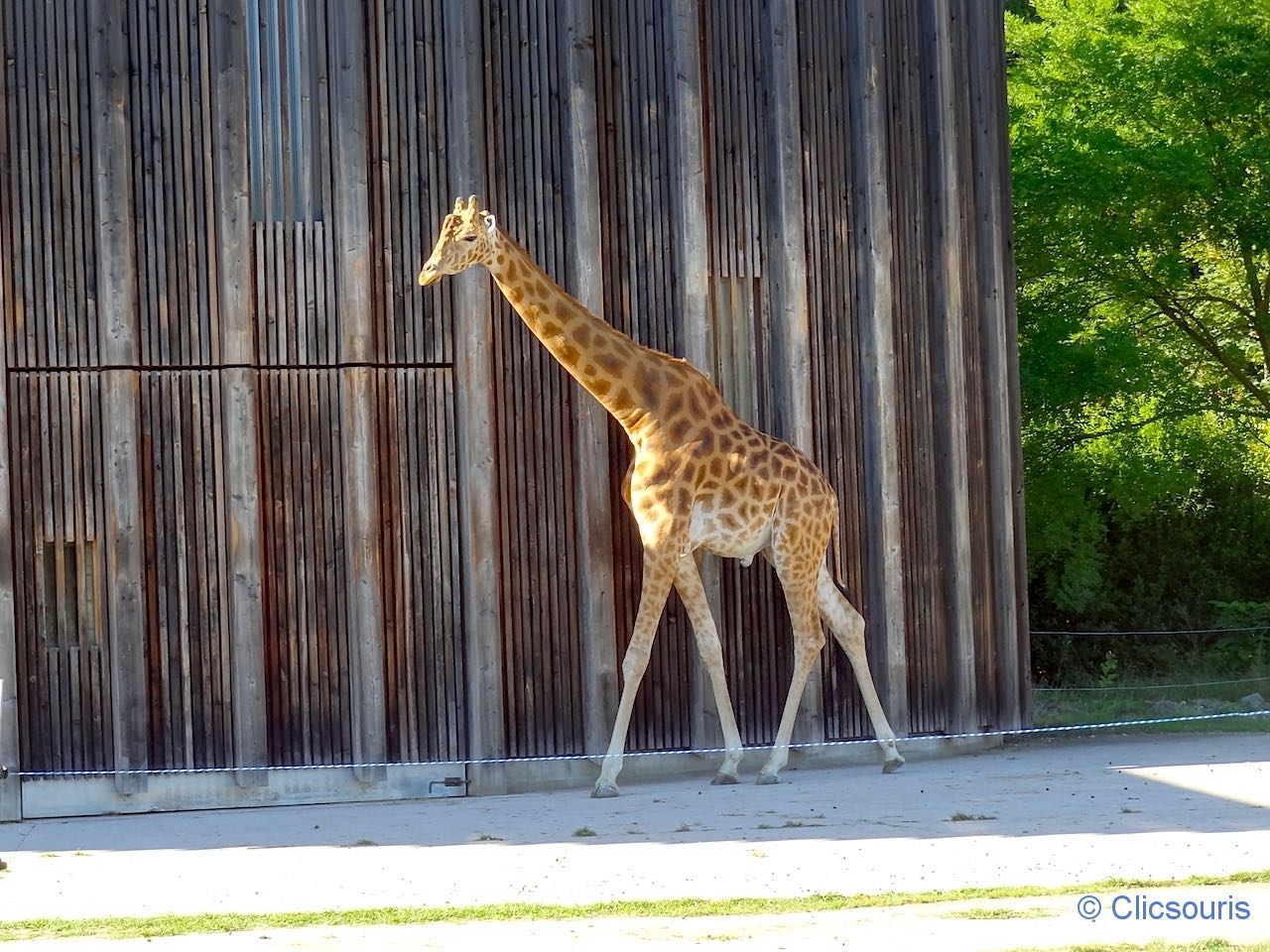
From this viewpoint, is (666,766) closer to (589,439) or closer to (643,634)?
(643,634)

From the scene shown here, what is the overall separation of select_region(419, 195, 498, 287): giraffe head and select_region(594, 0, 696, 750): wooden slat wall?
1.21m

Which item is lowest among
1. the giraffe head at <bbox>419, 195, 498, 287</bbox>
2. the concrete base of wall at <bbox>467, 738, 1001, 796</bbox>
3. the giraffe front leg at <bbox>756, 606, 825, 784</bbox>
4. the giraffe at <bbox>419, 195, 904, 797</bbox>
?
the concrete base of wall at <bbox>467, 738, 1001, 796</bbox>

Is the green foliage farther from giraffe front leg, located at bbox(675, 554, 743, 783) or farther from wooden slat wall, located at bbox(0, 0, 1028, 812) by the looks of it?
giraffe front leg, located at bbox(675, 554, 743, 783)

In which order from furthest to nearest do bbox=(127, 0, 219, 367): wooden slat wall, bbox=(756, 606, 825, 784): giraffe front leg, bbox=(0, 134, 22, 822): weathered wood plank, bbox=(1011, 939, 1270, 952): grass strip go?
bbox=(756, 606, 825, 784): giraffe front leg
bbox=(127, 0, 219, 367): wooden slat wall
bbox=(0, 134, 22, 822): weathered wood plank
bbox=(1011, 939, 1270, 952): grass strip

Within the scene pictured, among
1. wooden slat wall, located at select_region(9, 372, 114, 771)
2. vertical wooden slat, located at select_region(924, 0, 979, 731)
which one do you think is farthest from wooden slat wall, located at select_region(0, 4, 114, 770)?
vertical wooden slat, located at select_region(924, 0, 979, 731)

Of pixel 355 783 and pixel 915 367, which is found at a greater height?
pixel 915 367

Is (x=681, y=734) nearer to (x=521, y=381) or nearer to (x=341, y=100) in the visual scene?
(x=521, y=381)

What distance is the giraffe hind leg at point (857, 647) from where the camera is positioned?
1103 centimetres

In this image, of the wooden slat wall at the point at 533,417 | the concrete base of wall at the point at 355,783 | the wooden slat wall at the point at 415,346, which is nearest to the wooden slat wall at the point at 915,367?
the wooden slat wall at the point at 415,346

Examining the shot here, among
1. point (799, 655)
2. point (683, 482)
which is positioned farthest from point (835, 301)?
point (799, 655)

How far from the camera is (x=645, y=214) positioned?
1125cm

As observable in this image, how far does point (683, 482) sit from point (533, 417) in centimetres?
111

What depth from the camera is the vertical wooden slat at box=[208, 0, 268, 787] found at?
1048 cm

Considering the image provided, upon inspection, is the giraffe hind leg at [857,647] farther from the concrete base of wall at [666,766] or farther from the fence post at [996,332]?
the fence post at [996,332]
